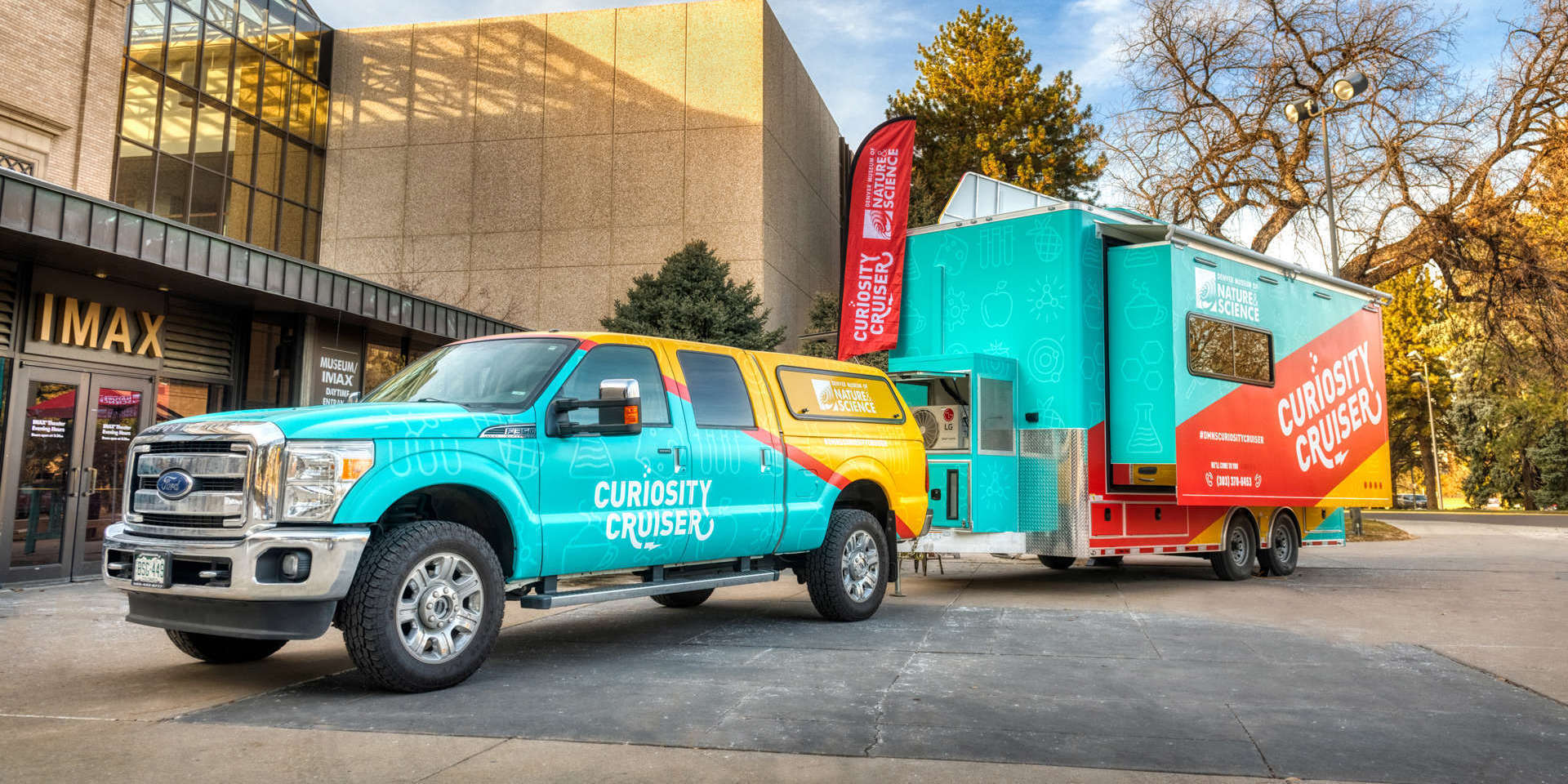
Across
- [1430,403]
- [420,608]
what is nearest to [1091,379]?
→ [420,608]

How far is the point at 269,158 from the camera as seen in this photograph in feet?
87.6

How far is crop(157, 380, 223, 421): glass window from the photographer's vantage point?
12922mm

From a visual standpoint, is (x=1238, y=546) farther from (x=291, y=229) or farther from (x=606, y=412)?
(x=291, y=229)

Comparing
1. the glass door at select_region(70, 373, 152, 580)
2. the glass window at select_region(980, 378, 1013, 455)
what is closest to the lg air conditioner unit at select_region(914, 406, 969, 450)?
the glass window at select_region(980, 378, 1013, 455)

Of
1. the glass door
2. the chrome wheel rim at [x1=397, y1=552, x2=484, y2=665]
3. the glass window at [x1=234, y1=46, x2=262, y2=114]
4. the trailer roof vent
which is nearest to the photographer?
the chrome wheel rim at [x1=397, y1=552, x2=484, y2=665]

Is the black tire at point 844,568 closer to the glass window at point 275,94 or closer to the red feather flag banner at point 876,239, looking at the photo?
the red feather flag banner at point 876,239

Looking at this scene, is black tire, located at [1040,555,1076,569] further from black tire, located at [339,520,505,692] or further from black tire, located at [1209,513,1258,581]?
black tire, located at [339,520,505,692]

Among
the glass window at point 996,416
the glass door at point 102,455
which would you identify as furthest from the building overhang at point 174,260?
the glass window at point 996,416

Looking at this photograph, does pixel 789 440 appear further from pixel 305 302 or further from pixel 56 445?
pixel 56 445

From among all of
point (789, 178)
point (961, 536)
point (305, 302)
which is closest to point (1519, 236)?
point (789, 178)

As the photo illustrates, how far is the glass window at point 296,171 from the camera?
90.7 feet

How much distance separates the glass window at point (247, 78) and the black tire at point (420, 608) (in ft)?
74.6

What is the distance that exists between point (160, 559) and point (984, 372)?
762 centimetres

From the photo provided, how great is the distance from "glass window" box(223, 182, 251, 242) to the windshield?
2018 centimetres
